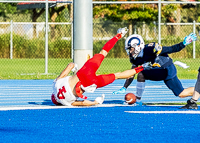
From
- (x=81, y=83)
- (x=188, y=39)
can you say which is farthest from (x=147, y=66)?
(x=81, y=83)

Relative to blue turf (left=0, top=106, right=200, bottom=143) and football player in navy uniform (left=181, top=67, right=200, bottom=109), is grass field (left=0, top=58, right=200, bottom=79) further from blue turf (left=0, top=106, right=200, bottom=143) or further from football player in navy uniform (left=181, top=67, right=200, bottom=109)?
blue turf (left=0, top=106, right=200, bottom=143)

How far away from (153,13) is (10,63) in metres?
14.9

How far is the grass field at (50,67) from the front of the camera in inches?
772

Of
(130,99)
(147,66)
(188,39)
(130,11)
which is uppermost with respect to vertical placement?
(130,11)

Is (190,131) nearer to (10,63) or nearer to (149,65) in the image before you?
(149,65)

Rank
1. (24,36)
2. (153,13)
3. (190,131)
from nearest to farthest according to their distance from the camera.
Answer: (190,131)
(24,36)
(153,13)

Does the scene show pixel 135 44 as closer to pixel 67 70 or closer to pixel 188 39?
pixel 188 39

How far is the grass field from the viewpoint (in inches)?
772

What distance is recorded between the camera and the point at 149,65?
35.3 feet

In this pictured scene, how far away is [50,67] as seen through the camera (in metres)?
24.8

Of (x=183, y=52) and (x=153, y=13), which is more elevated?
(x=153, y=13)

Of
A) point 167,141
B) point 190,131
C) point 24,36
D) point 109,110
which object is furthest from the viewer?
point 24,36

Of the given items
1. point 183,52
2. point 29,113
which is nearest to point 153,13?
point 183,52

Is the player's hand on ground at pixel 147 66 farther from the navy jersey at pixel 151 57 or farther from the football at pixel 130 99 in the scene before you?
the football at pixel 130 99
